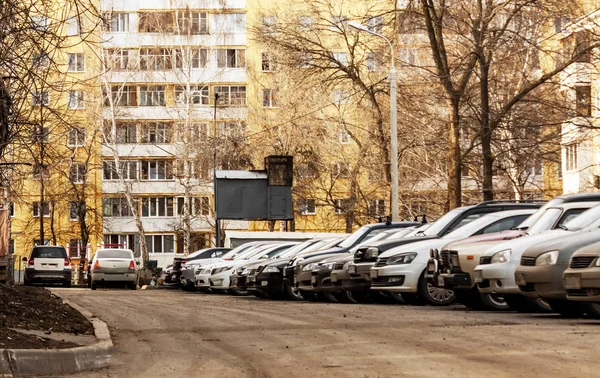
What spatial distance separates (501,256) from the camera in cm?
1948

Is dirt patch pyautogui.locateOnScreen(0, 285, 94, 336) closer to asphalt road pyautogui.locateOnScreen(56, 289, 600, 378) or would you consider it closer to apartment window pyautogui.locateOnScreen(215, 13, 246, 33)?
asphalt road pyautogui.locateOnScreen(56, 289, 600, 378)

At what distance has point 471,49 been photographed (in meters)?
39.4

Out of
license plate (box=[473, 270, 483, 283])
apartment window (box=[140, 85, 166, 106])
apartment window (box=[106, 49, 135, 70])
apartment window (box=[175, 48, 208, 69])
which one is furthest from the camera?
apartment window (box=[140, 85, 166, 106])

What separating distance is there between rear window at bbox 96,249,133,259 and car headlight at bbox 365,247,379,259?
A: 81.8 ft

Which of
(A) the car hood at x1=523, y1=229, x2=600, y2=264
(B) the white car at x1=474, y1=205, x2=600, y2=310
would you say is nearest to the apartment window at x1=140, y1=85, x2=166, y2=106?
(B) the white car at x1=474, y1=205, x2=600, y2=310

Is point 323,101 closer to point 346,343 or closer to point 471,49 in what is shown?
point 471,49

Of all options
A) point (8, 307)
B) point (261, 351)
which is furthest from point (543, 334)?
point (8, 307)

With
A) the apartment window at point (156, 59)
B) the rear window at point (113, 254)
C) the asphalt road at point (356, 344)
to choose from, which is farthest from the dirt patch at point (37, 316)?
the apartment window at point (156, 59)

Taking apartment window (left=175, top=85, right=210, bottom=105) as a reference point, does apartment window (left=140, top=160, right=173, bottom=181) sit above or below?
below

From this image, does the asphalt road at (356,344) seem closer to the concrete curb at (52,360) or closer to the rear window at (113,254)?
the concrete curb at (52,360)

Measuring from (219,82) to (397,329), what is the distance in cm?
7304

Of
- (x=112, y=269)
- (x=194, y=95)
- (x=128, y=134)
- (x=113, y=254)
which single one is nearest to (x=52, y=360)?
(x=112, y=269)

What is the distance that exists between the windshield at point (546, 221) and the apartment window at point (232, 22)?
6277 centimetres

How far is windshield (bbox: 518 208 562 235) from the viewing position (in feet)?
65.9
